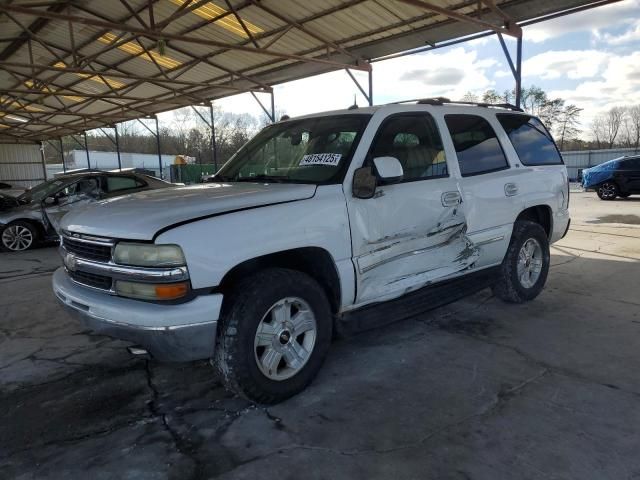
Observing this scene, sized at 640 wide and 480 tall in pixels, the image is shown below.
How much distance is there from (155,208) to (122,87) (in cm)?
1560

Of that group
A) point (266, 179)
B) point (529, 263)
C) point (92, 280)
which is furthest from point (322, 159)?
point (529, 263)

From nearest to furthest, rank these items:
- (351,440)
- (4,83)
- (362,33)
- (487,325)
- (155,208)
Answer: (351,440), (155,208), (487,325), (362,33), (4,83)

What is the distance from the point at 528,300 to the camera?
17.3 feet

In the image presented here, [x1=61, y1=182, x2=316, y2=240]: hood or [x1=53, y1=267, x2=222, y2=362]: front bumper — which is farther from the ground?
[x1=61, y1=182, x2=316, y2=240]: hood

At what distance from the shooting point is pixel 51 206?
33.1ft

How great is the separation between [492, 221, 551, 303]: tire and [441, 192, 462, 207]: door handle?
1.17m

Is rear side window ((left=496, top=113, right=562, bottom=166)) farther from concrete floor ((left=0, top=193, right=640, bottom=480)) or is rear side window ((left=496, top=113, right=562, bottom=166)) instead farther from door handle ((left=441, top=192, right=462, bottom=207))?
concrete floor ((left=0, top=193, right=640, bottom=480))

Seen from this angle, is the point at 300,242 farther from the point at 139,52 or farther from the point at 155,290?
the point at 139,52

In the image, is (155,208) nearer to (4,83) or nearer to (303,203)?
(303,203)

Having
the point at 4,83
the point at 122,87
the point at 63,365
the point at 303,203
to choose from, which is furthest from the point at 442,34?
the point at 4,83

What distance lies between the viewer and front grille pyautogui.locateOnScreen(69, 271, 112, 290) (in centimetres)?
299

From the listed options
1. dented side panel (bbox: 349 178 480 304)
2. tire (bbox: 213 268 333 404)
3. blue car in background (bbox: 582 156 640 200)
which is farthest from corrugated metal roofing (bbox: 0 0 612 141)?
blue car in background (bbox: 582 156 640 200)

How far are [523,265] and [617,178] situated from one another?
14829 mm

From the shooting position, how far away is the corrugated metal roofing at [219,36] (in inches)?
363
